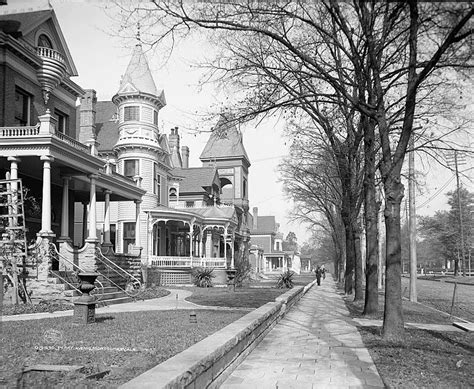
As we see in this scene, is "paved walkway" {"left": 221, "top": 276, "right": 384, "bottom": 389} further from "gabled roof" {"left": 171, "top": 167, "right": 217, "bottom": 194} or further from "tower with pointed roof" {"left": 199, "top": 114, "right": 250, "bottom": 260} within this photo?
"tower with pointed roof" {"left": 199, "top": 114, "right": 250, "bottom": 260}

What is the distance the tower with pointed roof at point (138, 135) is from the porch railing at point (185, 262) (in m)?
2.00

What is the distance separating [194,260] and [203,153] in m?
25.8

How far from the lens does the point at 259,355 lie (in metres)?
8.88

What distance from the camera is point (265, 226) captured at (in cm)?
9644

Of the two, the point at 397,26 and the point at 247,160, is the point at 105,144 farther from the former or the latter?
the point at 397,26

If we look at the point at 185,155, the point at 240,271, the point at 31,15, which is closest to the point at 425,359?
the point at 31,15

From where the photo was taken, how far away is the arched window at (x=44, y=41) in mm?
22102

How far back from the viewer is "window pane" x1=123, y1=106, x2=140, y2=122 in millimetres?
33969

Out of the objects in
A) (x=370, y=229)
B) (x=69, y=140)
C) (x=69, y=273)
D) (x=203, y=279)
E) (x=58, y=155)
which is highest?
(x=69, y=140)

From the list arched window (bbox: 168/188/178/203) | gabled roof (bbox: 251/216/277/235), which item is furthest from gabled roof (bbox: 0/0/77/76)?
gabled roof (bbox: 251/216/277/235)

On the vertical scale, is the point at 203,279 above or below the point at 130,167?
below

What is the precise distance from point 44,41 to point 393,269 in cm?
1870

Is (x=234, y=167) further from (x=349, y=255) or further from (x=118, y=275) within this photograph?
(x=118, y=275)

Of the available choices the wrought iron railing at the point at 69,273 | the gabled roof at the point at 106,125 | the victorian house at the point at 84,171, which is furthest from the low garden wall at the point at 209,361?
the gabled roof at the point at 106,125
